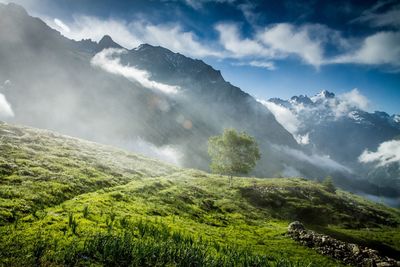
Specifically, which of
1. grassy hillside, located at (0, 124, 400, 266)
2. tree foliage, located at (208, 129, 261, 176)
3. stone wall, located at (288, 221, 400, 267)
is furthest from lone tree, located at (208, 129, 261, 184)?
stone wall, located at (288, 221, 400, 267)

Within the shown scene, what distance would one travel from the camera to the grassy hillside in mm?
27562

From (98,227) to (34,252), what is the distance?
381 inches

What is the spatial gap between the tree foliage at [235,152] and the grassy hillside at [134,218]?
7.26 m

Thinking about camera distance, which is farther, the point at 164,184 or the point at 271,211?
the point at 271,211

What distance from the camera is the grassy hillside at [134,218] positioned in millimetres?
27562

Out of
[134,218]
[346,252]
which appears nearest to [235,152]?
[346,252]

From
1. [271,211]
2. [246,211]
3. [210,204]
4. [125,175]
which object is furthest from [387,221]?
[125,175]

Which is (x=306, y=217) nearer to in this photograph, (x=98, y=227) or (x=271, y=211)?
(x=271, y=211)

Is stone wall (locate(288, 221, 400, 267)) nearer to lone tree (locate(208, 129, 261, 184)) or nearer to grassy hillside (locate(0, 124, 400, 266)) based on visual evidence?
grassy hillside (locate(0, 124, 400, 266))

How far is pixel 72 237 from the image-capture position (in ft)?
98.2

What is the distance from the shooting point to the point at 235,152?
4144 inches

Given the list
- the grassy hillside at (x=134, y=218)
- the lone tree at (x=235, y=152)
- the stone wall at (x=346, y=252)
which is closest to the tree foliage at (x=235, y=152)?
the lone tree at (x=235, y=152)

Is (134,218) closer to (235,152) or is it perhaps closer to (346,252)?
(346,252)

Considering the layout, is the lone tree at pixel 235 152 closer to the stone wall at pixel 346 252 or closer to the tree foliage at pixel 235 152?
the tree foliage at pixel 235 152
